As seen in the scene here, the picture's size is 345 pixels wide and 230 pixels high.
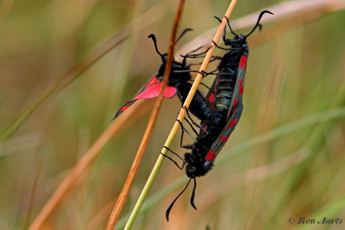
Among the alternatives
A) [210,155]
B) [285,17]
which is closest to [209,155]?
[210,155]

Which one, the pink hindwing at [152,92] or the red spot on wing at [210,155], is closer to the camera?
the pink hindwing at [152,92]

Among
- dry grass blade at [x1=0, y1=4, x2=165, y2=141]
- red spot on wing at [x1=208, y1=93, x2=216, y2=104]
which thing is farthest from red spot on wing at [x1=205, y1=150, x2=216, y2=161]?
dry grass blade at [x1=0, y1=4, x2=165, y2=141]

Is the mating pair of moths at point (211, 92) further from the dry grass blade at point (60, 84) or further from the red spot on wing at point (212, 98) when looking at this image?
the dry grass blade at point (60, 84)

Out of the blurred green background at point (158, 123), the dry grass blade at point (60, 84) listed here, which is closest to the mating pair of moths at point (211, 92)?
the blurred green background at point (158, 123)

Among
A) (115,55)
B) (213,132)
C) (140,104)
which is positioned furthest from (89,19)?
(213,132)

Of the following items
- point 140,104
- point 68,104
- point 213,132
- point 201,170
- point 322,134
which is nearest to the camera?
point 201,170

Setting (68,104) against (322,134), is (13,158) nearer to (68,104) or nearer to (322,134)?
(68,104)
